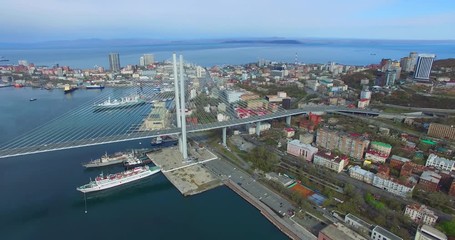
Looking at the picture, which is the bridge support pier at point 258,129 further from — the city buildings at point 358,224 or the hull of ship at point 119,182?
the city buildings at point 358,224

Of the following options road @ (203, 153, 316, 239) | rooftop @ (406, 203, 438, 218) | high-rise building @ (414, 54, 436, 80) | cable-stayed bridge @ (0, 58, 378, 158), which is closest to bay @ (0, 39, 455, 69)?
cable-stayed bridge @ (0, 58, 378, 158)

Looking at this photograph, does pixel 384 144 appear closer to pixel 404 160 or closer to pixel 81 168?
pixel 404 160

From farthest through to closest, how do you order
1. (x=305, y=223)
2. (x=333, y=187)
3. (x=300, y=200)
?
(x=333, y=187)
(x=300, y=200)
(x=305, y=223)

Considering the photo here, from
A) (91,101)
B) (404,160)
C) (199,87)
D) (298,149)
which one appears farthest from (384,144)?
(91,101)

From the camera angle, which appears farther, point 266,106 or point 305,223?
point 266,106

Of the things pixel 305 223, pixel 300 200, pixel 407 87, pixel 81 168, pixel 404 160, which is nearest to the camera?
pixel 305 223

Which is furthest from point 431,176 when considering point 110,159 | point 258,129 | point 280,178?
point 110,159
